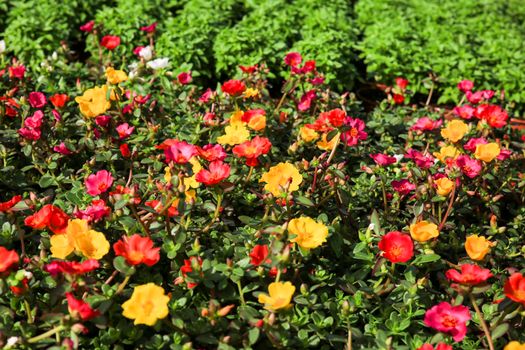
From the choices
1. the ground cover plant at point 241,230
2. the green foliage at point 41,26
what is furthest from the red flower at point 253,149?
the green foliage at point 41,26

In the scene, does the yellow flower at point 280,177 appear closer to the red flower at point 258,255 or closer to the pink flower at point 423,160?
the red flower at point 258,255

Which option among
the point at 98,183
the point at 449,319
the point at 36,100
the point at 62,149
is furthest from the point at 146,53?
the point at 449,319

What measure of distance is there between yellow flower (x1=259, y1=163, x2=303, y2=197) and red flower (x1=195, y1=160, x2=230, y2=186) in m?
0.20

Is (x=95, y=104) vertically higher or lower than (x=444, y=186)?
higher

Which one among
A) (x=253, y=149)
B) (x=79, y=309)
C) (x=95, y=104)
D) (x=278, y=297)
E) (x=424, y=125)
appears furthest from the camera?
(x=424, y=125)

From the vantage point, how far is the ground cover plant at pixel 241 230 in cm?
191

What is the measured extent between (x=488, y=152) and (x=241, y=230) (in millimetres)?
1118

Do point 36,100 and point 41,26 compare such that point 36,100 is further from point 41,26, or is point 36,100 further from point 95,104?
point 41,26

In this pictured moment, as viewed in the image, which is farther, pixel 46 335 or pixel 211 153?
pixel 211 153

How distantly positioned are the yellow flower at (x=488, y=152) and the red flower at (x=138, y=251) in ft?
4.84

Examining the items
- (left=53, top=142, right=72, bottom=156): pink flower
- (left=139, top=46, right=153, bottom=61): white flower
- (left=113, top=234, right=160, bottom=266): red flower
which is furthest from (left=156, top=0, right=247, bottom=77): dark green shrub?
(left=113, top=234, right=160, bottom=266): red flower

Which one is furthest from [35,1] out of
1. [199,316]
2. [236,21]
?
[199,316]

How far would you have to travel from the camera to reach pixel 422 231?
7.02ft

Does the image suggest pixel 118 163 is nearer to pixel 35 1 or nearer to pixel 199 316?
pixel 199 316
